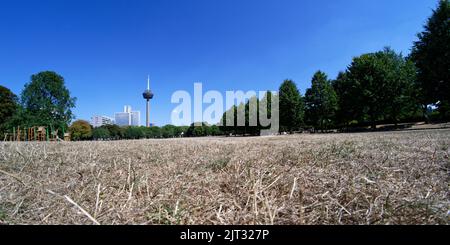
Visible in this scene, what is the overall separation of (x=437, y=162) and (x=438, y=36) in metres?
28.7

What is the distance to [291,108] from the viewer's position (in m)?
41.9

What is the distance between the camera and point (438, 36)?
71.5 ft

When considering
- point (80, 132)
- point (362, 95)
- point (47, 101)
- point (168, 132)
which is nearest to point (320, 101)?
point (362, 95)

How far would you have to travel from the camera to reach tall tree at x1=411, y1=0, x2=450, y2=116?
21.0 metres

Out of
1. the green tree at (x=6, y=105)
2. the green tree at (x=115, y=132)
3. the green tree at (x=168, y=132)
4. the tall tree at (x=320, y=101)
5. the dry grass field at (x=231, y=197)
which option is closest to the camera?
the dry grass field at (x=231, y=197)

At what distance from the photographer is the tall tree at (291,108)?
41.9 meters

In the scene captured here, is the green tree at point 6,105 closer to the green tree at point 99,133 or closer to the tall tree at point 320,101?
the green tree at point 99,133

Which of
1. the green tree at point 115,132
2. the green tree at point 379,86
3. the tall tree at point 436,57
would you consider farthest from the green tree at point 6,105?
the tall tree at point 436,57

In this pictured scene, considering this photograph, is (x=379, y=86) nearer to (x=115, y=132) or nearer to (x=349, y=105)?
(x=349, y=105)

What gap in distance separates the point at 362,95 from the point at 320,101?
1006cm

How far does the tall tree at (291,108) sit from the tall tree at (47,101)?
1628 inches

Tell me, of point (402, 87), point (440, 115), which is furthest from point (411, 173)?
point (440, 115)

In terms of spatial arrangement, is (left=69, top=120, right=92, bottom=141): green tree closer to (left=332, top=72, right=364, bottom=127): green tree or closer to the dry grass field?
(left=332, top=72, right=364, bottom=127): green tree

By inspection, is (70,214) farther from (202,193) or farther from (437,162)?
(437,162)
